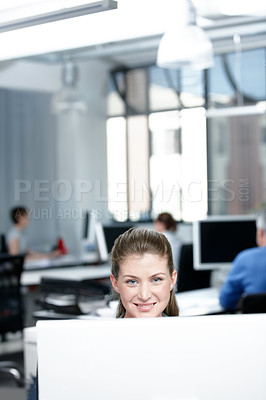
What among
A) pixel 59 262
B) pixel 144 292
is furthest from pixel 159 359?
pixel 59 262

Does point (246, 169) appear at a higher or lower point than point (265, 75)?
lower

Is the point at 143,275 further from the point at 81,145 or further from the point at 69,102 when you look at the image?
the point at 81,145

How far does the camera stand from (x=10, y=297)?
217 inches

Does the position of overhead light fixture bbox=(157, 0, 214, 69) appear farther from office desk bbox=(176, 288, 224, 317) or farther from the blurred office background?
the blurred office background

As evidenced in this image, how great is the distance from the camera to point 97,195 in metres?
10.9

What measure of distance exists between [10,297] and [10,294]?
0.08ft

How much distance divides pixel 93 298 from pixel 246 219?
170cm

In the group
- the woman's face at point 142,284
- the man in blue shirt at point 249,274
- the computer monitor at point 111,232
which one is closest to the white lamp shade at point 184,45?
the man in blue shirt at point 249,274

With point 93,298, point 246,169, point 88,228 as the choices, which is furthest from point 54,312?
point 246,169

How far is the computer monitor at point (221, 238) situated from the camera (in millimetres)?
5125

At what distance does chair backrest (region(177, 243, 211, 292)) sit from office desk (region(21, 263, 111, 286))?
108cm

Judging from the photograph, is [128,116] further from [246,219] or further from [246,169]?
[246,219]

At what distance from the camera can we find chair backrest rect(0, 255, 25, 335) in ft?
17.8

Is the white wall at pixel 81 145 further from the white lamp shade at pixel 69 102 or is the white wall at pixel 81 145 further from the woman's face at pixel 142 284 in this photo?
the woman's face at pixel 142 284
